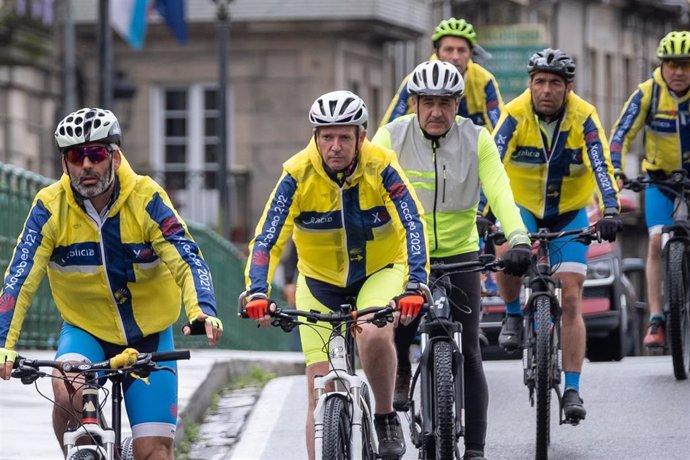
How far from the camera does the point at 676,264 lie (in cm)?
1436

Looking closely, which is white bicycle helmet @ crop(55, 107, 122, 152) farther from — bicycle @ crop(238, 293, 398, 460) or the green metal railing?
the green metal railing

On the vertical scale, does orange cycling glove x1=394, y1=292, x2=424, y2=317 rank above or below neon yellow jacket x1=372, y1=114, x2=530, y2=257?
below

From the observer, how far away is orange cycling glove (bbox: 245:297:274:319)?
952cm

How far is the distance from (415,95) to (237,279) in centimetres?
1612

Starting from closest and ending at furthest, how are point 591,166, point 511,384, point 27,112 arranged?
point 591,166
point 511,384
point 27,112

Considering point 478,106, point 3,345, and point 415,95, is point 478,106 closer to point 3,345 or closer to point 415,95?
point 415,95

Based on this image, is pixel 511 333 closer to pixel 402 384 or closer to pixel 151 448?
pixel 402 384

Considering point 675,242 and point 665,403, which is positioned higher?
point 675,242

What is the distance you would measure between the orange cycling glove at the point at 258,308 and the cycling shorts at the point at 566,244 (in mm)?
3190

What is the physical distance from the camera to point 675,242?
1447 cm

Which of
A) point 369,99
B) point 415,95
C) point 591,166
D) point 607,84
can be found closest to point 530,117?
point 591,166

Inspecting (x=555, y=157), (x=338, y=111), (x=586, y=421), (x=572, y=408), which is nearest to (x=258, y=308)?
(x=338, y=111)

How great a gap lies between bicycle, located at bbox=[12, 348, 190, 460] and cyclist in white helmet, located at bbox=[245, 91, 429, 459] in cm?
104

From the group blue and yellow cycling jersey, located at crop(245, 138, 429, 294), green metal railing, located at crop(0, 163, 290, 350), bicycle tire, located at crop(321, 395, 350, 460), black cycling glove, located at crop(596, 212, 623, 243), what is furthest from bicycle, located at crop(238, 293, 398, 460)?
green metal railing, located at crop(0, 163, 290, 350)
